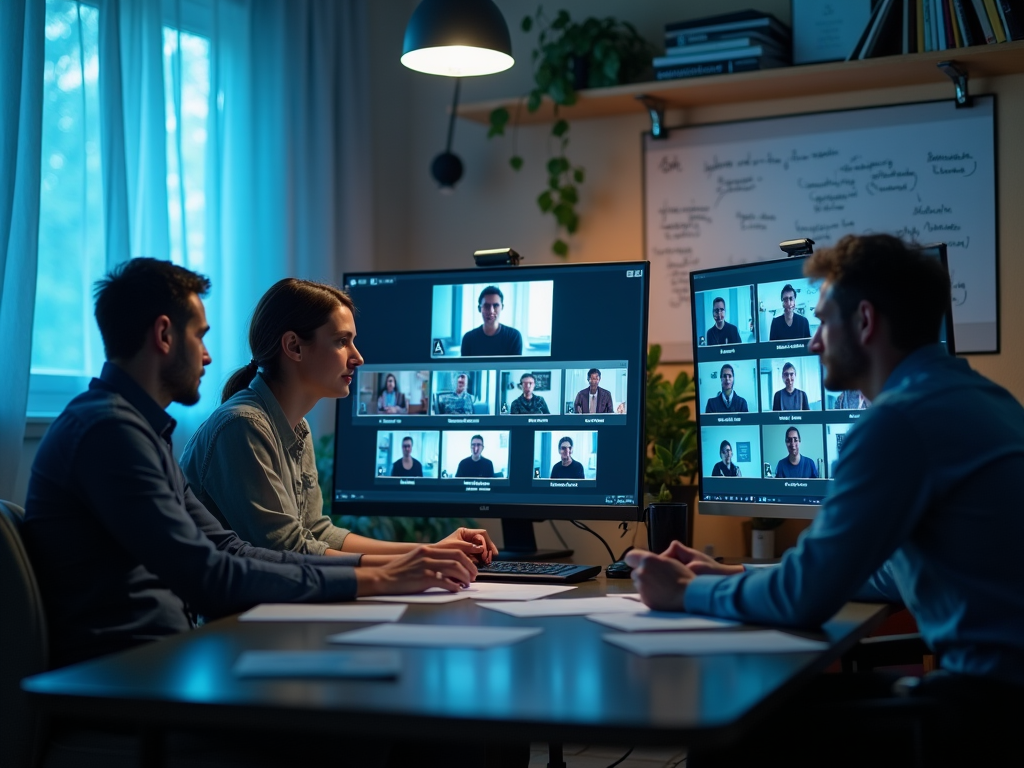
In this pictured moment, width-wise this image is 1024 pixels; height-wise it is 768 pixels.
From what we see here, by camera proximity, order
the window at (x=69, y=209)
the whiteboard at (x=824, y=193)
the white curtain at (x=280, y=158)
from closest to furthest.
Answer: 1. the window at (x=69, y=209)
2. the whiteboard at (x=824, y=193)
3. the white curtain at (x=280, y=158)

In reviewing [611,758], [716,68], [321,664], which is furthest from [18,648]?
[716,68]

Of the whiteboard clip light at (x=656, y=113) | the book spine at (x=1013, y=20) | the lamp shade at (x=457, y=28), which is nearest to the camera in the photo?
the lamp shade at (x=457, y=28)

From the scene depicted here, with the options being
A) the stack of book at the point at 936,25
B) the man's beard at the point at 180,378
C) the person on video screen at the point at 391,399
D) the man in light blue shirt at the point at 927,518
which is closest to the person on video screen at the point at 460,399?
the person on video screen at the point at 391,399

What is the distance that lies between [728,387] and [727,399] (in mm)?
26

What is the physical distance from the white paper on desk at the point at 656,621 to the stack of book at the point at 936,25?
86.9 inches

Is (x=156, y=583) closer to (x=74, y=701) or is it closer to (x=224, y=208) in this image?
(x=74, y=701)

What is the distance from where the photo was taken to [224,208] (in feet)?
11.5

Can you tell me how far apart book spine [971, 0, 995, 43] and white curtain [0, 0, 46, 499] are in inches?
98.3

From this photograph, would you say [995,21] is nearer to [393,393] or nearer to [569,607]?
[393,393]

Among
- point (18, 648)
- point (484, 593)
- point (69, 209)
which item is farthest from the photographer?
point (69, 209)

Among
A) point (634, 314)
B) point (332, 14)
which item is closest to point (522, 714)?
point (634, 314)

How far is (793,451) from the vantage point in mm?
2281

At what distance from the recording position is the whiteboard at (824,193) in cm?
330

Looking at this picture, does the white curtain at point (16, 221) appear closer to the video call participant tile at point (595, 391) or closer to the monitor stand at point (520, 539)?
the monitor stand at point (520, 539)
